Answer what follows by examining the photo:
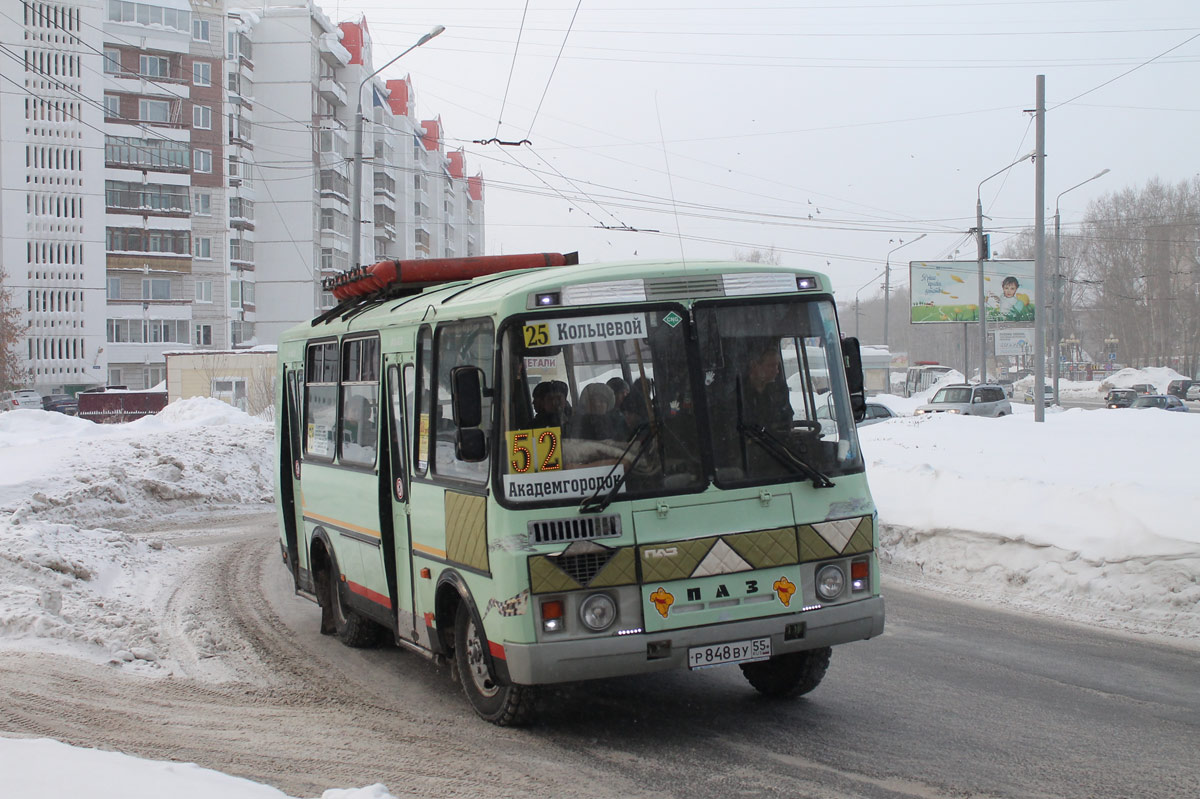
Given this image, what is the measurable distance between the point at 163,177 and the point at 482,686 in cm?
7858

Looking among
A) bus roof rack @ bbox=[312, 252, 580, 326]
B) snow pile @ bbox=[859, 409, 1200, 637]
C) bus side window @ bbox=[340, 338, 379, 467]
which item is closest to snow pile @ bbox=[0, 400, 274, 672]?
bus side window @ bbox=[340, 338, 379, 467]

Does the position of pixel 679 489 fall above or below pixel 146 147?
below

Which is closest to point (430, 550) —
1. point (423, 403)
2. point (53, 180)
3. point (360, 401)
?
point (423, 403)

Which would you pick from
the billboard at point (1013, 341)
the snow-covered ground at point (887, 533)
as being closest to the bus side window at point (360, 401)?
the snow-covered ground at point (887, 533)

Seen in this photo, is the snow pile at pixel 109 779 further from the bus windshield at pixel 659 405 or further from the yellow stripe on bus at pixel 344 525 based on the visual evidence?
the yellow stripe on bus at pixel 344 525

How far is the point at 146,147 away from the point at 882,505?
7403 centimetres

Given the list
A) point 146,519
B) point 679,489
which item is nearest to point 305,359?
point 679,489

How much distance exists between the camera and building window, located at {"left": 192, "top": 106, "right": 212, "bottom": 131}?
78562mm

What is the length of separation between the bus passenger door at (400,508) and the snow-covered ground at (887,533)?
2006 mm

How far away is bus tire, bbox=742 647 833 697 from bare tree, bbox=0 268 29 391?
221 feet

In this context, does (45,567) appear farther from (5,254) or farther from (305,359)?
(5,254)

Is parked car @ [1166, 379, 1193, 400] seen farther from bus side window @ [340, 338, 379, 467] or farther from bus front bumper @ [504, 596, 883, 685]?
bus front bumper @ [504, 596, 883, 685]

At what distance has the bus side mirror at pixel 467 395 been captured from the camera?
6.06 meters

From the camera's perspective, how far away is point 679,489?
620 cm
